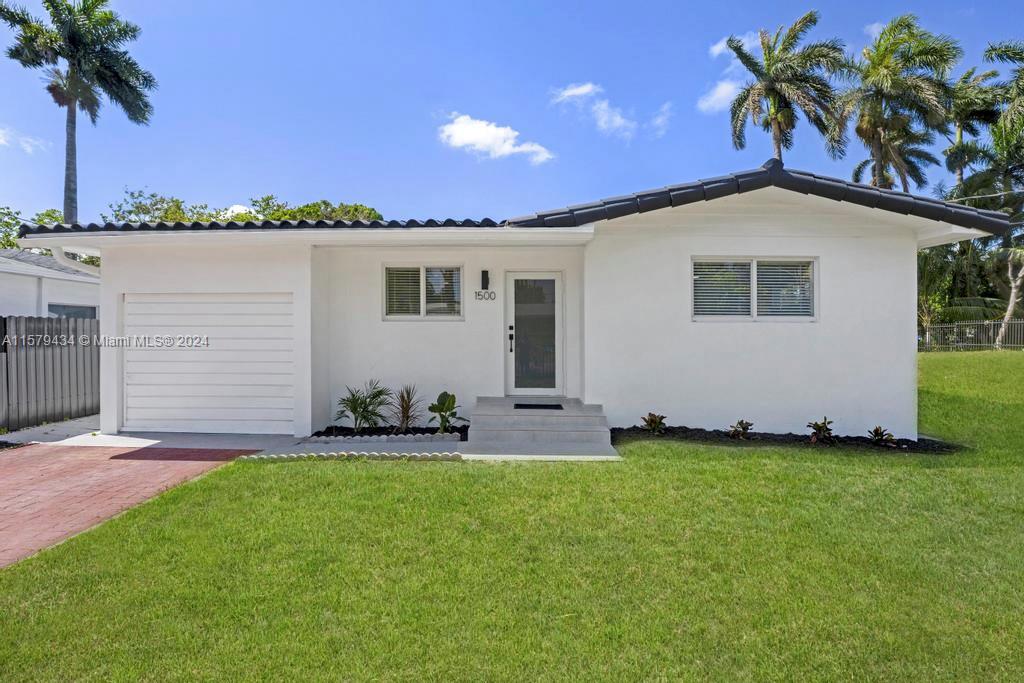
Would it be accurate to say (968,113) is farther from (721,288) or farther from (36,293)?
(36,293)

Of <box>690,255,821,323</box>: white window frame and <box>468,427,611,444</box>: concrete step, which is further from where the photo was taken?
<box>690,255,821,323</box>: white window frame

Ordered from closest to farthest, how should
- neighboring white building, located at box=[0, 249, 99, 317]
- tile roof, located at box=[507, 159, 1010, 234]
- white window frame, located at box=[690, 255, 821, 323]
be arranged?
tile roof, located at box=[507, 159, 1010, 234] < white window frame, located at box=[690, 255, 821, 323] < neighboring white building, located at box=[0, 249, 99, 317]

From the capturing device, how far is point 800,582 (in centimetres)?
350

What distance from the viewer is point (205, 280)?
8.32 meters

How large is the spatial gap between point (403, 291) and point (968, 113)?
121 ft

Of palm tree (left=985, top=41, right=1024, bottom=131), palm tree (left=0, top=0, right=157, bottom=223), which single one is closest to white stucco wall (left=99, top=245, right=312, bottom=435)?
palm tree (left=0, top=0, right=157, bottom=223)

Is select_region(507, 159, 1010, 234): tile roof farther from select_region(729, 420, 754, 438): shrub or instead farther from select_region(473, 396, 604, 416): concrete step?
select_region(729, 420, 754, 438): shrub

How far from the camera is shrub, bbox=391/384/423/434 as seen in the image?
8.60m

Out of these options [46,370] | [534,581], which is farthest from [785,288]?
[46,370]

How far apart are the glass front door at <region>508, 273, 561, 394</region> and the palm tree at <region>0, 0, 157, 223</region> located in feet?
87.4

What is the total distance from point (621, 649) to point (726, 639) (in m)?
0.63

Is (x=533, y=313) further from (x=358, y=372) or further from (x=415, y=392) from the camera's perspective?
(x=358, y=372)

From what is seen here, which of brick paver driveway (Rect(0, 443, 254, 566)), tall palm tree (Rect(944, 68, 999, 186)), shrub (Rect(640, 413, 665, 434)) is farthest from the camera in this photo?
tall palm tree (Rect(944, 68, 999, 186))

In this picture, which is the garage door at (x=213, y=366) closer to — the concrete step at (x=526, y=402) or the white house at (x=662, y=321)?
the white house at (x=662, y=321)
